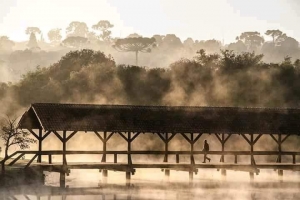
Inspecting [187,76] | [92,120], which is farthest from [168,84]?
[92,120]

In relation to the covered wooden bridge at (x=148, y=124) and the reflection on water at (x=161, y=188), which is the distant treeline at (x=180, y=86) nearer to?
the reflection on water at (x=161, y=188)

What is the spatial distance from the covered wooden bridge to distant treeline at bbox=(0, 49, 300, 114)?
35.7 metres

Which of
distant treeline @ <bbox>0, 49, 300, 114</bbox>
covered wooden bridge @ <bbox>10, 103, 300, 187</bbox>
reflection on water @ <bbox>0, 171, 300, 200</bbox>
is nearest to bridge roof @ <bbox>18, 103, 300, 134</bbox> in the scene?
covered wooden bridge @ <bbox>10, 103, 300, 187</bbox>

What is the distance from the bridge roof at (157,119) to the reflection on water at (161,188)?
347 centimetres

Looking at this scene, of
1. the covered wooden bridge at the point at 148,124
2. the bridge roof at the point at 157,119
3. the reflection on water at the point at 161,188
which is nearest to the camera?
the reflection on water at the point at 161,188

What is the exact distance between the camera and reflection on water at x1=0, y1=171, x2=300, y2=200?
139ft

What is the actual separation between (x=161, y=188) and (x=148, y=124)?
497 centimetres

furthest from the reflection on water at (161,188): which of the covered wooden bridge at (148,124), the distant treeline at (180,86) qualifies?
the distant treeline at (180,86)

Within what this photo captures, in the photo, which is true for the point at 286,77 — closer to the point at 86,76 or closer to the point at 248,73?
the point at 248,73

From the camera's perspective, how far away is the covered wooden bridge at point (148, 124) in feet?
158

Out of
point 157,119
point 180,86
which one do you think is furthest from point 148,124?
point 180,86

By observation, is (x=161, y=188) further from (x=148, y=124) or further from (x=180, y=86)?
(x=180, y=86)

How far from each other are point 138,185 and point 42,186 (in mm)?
5975

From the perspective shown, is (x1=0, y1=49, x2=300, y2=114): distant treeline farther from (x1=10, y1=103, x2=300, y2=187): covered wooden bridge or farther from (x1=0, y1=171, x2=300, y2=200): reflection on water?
(x1=10, y1=103, x2=300, y2=187): covered wooden bridge
